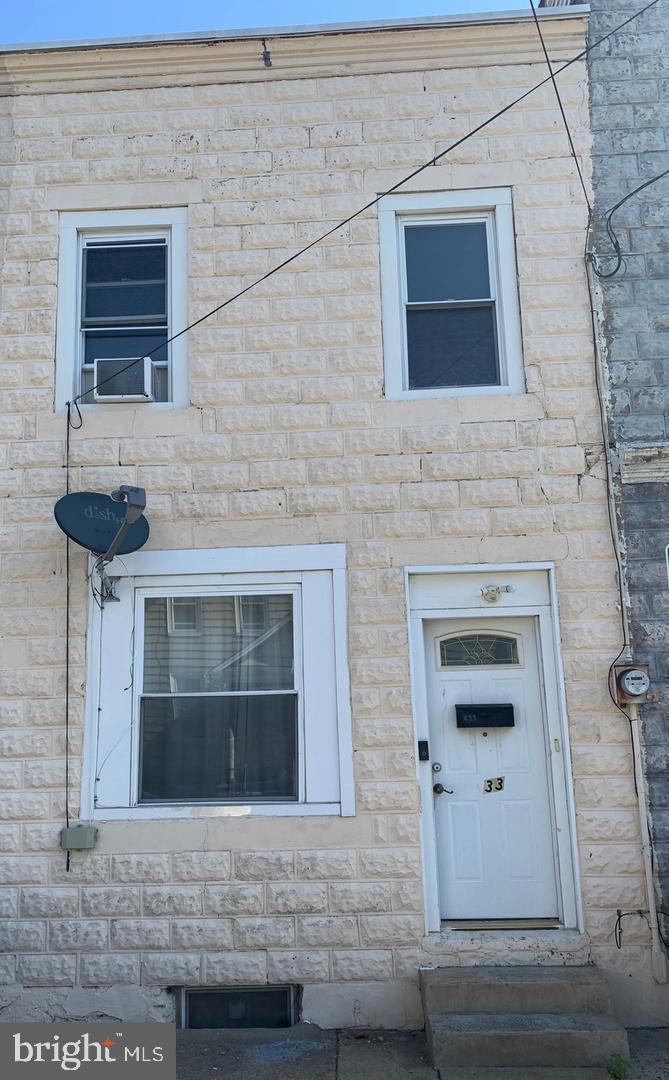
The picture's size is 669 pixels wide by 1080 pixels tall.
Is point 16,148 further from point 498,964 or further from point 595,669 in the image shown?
point 498,964

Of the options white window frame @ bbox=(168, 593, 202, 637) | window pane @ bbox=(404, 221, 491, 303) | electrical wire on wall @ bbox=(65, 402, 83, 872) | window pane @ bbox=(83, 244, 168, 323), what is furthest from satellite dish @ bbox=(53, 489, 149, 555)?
window pane @ bbox=(404, 221, 491, 303)

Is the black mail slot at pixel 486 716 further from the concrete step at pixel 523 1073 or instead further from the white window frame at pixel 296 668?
the concrete step at pixel 523 1073

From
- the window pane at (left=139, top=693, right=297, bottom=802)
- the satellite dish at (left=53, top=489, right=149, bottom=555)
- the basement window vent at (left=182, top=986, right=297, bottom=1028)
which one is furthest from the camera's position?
the window pane at (left=139, top=693, right=297, bottom=802)

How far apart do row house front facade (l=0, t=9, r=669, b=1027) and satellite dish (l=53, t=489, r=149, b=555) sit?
9.5 inches

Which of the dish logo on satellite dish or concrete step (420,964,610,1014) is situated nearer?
concrete step (420,964,610,1014)

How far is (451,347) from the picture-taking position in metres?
7.29

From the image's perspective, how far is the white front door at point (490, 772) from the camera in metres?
6.51

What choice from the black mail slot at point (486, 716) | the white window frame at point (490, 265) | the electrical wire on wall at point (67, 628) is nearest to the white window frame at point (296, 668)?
the electrical wire on wall at point (67, 628)

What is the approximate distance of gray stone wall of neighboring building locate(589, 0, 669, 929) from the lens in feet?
21.7

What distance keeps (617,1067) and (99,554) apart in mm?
4607

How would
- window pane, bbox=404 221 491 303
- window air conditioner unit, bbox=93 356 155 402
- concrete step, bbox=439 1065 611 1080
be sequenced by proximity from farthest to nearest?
window pane, bbox=404 221 491 303 < window air conditioner unit, bbox=93 356 155 402 < concrete step, bbox=439 1065 611 1080

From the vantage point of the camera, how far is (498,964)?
625cm

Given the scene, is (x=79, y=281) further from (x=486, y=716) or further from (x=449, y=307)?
(x=486, y=716)

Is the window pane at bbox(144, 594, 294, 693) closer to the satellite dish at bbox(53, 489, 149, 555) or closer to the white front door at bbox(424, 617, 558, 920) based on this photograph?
the satellite dish at bbox(53, 489, 149, 555)
